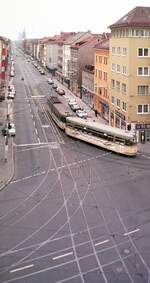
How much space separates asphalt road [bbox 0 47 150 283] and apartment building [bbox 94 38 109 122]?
77.4 ft

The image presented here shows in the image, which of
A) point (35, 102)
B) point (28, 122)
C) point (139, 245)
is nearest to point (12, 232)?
point (139, 245)

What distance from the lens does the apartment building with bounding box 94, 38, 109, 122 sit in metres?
80.7

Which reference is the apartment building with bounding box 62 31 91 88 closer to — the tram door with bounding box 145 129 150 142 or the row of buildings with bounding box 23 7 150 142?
the row of buildings with bounding box 23 7 150 142

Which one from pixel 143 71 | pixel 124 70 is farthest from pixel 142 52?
pixel 124 70

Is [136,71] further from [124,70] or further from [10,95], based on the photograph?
[10,95]

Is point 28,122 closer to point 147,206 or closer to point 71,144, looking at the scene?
point 71,144

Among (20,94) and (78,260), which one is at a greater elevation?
(20,94)

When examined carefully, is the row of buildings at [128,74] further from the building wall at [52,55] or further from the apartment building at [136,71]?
the building wall at [52,55]

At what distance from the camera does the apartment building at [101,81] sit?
3177 inches

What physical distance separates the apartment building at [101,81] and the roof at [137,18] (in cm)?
1394

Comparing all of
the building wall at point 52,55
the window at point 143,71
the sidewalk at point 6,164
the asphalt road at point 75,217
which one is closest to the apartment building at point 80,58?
the window at point 143,71

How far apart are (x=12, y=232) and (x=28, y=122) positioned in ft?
158

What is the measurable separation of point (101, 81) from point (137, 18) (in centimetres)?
2298

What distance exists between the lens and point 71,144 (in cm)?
6153
